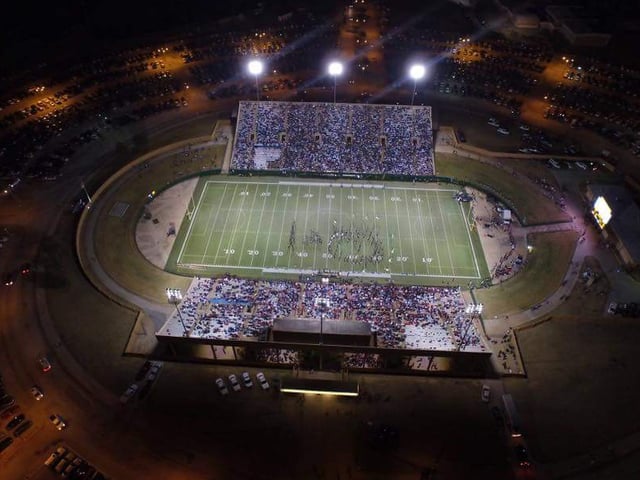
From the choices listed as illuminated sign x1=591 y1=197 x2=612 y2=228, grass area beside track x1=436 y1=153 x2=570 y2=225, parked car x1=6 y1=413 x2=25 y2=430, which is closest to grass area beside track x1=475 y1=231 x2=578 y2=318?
illuminated sign x1=591 y1=197 x2=612 y2=228

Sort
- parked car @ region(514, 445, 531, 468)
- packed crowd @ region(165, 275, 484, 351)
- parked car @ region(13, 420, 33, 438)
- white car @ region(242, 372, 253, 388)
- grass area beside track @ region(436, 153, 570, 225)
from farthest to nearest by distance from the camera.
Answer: grass area beside track @ region(436, 153, 570, 225) < packed crowd @ region(165, 275, 484, 351) < white car @ region(242, 372, 253, 388) < parked car @ region(13, 420, 33, 438) < parked car @ region(514, 445, 531, 468)

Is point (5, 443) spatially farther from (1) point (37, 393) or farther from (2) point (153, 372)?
(2) point (153, 372)

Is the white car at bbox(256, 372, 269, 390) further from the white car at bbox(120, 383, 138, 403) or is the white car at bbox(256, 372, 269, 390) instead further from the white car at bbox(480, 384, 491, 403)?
the white car at bbox(480, 384, 491, 403)

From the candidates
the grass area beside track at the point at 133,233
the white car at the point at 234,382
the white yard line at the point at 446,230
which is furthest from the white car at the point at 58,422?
the white yard line at the point at 446,230


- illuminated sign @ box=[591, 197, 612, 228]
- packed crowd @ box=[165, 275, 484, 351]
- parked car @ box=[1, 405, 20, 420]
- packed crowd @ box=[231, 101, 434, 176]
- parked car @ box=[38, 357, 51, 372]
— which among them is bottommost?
parked car @ box=[1, 405, 20, 420]

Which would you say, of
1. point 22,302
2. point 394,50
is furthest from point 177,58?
point 22,302

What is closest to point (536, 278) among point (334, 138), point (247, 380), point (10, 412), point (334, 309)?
point (334, 309)
